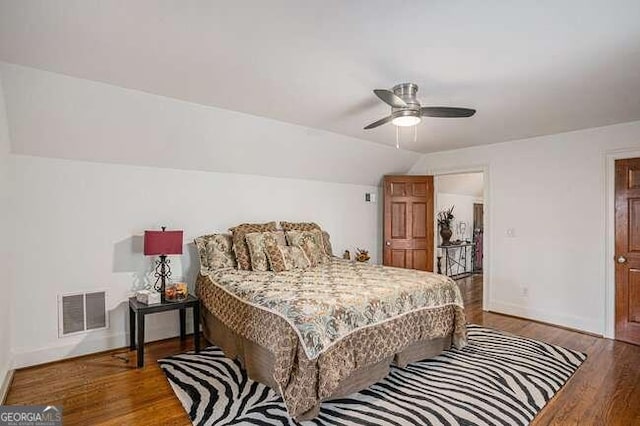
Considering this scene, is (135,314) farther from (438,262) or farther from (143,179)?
(438,262)

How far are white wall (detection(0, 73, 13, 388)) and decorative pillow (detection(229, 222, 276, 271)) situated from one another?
1.92 m

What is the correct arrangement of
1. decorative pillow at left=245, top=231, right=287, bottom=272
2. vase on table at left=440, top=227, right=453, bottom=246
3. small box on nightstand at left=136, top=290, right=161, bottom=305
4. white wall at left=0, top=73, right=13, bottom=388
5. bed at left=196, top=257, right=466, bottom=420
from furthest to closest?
vase on table at left=440, top=227, right=453, bottom=246, decorative pillow at left=245, top=231, right=287, bottom=272, small box on nightstand at left=136, top=290, right=161, bottom=305, white wall at left=0, top=73, right=13, bottom=388, bed at left=196, top=257, right=466, bottom=420

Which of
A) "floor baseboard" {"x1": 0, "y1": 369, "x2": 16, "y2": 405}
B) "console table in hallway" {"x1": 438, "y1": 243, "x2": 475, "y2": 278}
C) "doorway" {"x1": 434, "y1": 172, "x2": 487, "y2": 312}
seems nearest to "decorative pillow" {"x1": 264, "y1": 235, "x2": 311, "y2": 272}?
"floor baseboard" {"x1": 0, "y1": 369, "x2": 16, "y2": 405}

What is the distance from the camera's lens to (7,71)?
8.24 feet

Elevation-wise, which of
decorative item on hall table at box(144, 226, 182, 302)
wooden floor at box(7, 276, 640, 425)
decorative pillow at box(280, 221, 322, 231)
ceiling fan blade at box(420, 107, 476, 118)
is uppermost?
ceiling fan blade at box(420, 107, 476, 118)

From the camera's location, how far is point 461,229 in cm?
795

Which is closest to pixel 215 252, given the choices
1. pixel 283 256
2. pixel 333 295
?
pixel 283 256

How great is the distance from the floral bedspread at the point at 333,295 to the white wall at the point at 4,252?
5.29 feet

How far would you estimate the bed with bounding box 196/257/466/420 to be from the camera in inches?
88.4

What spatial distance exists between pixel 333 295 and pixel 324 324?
37 cm

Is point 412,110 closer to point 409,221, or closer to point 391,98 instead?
point 391,98

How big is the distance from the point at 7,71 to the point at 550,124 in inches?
203

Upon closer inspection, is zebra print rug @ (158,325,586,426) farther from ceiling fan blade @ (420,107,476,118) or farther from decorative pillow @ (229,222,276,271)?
ceiling fan blade @ (420,107,476,118)

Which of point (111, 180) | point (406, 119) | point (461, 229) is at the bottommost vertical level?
point (461, 229)
